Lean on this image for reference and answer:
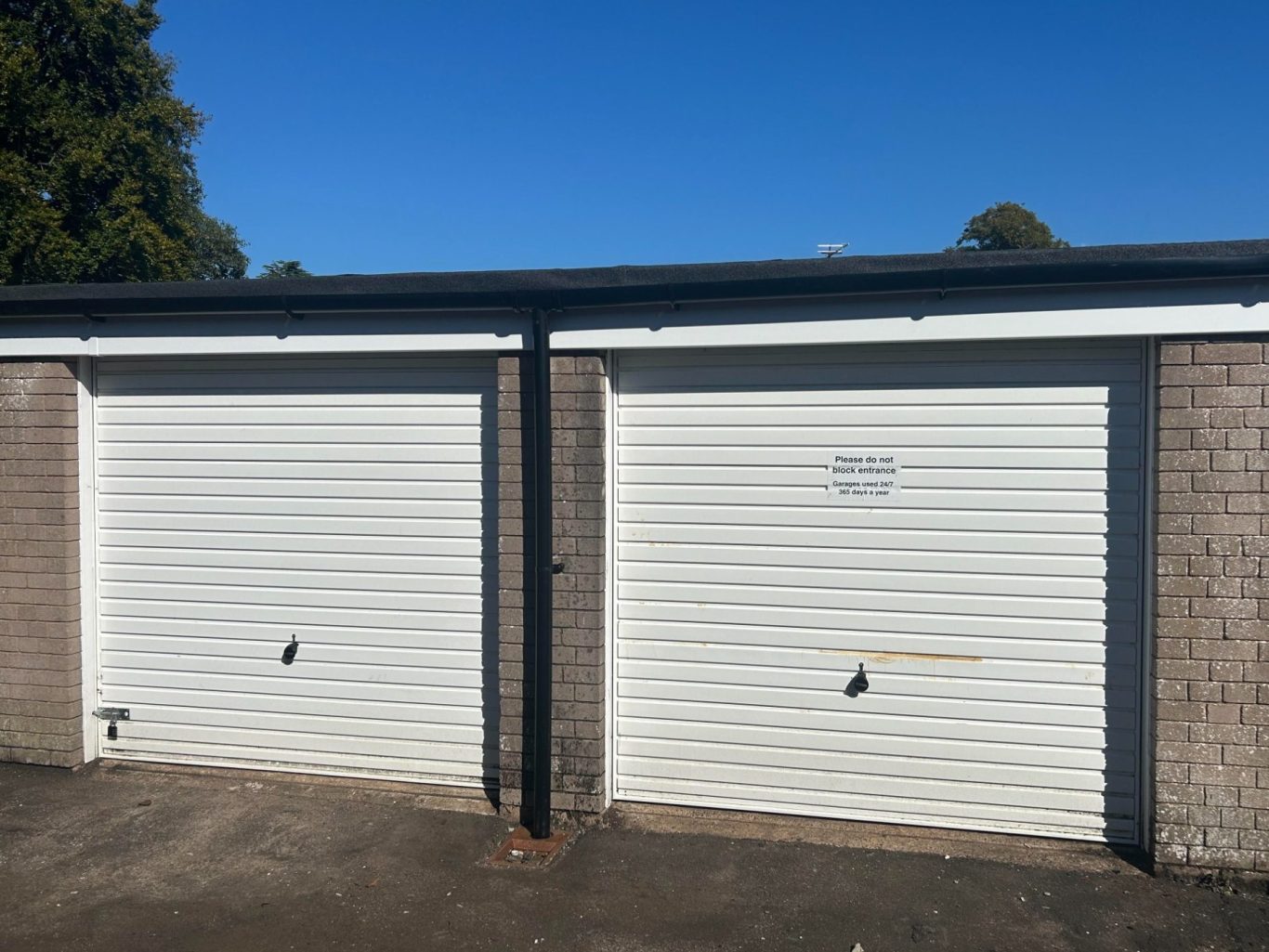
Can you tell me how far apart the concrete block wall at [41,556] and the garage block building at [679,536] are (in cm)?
2

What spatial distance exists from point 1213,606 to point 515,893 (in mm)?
3747

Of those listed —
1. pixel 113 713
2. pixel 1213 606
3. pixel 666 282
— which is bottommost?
pixel 113 713

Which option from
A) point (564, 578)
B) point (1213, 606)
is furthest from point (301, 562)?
point (1213, 606)

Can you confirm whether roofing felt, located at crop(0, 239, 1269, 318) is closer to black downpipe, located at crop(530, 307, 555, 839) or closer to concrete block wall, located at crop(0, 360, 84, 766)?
black downpipe, located at crop(530, 307, 555, 839)

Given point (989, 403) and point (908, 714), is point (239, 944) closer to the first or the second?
point (908, 714)

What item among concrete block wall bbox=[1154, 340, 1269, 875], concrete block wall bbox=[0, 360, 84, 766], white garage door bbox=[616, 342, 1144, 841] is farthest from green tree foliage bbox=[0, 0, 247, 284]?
concrete block wall bbox=[1154, 340, 1269, 875]

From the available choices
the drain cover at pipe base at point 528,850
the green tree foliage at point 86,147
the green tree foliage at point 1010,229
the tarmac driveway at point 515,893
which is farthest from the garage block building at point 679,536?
the green tree foliage at point 1010,229

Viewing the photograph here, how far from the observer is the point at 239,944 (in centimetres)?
457

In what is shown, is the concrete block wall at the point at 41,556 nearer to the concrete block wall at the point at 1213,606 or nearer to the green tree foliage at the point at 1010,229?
the concrete block wall at the point at 1213,606

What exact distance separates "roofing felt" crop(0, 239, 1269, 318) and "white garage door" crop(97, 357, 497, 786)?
19.4 inches

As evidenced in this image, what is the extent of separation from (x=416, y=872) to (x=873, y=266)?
158 inches

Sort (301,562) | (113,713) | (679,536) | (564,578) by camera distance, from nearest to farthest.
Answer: (564,578)
(679,536)
(301,562)
(113,713)

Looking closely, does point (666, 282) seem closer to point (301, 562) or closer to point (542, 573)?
point (542, 573)

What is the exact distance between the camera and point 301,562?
21.4 feet
